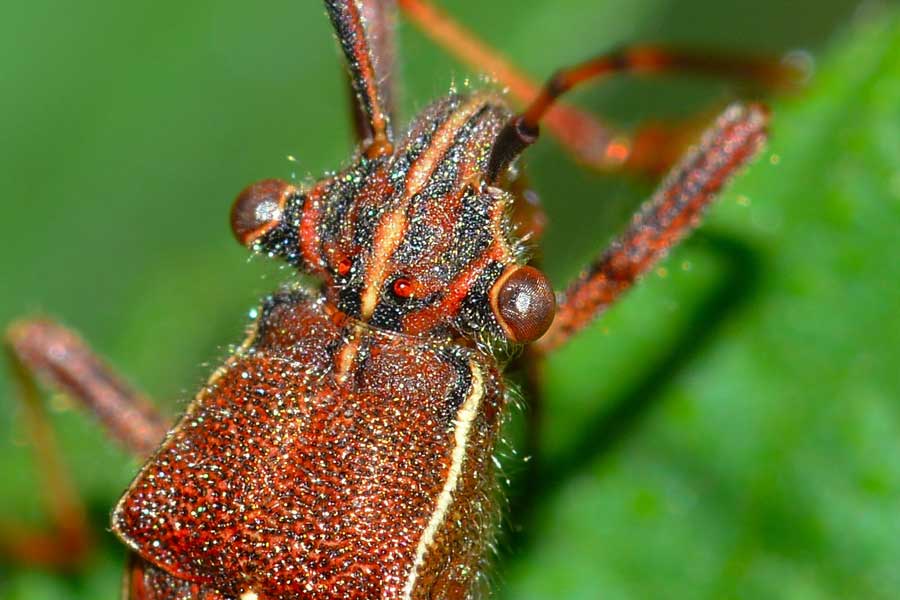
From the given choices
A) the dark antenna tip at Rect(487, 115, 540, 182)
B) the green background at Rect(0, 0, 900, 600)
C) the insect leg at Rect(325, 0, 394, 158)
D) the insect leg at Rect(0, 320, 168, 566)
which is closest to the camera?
the dark antenna tip at Rect(487, 115, 540, 182)

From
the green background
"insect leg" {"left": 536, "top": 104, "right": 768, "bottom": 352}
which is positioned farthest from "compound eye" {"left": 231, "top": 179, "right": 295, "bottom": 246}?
"insect leg" {"left": 536, "top": 104, "right": 768, "bottom": 352}

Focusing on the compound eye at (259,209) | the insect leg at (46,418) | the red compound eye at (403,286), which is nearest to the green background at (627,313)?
the insect leg at (46,418)

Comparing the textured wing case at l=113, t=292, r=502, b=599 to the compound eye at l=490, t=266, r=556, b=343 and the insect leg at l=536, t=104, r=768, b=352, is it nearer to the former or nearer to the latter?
the compound eye at l=490, t=266, r=556, b=343

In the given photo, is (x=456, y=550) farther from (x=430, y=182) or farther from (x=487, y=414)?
(x=430, y=182)

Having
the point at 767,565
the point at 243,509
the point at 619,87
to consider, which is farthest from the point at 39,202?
the point at 767,565

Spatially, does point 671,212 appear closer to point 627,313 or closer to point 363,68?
Result: point 627,313
